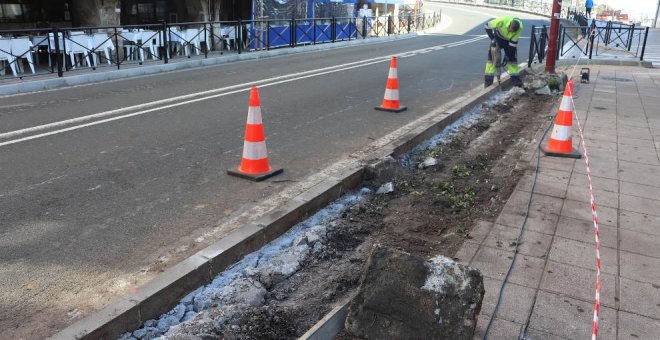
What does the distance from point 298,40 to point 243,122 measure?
14.6 metres

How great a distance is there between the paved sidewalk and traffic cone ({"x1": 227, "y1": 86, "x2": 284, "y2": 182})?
2382 millimetres

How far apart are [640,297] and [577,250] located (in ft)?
2.24

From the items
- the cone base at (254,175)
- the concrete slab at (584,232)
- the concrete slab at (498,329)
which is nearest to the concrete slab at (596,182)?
the concrete slab at (584,232)

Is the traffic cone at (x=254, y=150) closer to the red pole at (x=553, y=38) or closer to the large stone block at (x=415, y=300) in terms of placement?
the large stone block at (x=415, y=300)

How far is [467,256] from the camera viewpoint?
3.96 metres

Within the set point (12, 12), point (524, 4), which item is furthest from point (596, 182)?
point (524, 4)

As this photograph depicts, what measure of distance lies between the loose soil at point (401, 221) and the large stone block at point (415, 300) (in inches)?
8.7

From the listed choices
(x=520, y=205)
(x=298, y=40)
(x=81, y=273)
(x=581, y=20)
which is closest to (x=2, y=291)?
(x=81, y=273)

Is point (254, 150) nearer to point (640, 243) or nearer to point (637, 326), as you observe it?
point (640, 243)

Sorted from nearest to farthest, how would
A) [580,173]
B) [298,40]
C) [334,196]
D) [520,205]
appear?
1. [520,205]
2. [334,196]
3. [580,173]
4. [298,40]

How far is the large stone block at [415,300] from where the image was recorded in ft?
9.29

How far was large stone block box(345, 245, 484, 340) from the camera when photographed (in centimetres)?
283

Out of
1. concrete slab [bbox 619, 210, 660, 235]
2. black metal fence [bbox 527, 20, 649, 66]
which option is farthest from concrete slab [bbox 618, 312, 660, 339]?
black metal fence [bbox 527, 20, 649, 66]

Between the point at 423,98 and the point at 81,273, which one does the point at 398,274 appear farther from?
the point at 423,98
